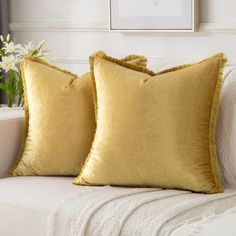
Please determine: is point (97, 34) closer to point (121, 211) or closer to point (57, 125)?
point (57, 125)

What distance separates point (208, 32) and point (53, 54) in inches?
40.5

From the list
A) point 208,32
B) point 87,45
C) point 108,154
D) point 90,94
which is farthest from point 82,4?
point 108,154

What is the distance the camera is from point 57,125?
9.30 ft

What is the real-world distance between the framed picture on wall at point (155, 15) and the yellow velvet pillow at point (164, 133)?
98 cm

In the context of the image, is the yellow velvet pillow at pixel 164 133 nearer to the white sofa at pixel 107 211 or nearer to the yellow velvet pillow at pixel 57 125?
the white sofa at pixel 107 211

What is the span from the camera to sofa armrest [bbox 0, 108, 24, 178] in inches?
115

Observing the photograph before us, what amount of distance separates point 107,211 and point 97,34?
6.05ft

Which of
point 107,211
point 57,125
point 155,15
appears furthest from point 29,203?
point 155,15

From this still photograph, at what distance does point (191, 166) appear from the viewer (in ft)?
8.23

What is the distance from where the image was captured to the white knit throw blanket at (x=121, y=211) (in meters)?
2.22

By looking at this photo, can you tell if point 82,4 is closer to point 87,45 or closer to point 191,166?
point 87,45

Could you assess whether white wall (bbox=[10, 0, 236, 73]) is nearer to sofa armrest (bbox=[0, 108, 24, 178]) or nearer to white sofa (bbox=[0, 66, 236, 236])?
sofa armrest (bbox=[0, 108, 24, 178])

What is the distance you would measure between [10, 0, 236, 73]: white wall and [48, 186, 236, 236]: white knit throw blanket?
1156mm

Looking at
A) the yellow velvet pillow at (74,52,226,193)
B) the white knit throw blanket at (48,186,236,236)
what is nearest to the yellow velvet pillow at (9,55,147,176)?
the yellow velvet pillow at (74,52,226,193)
